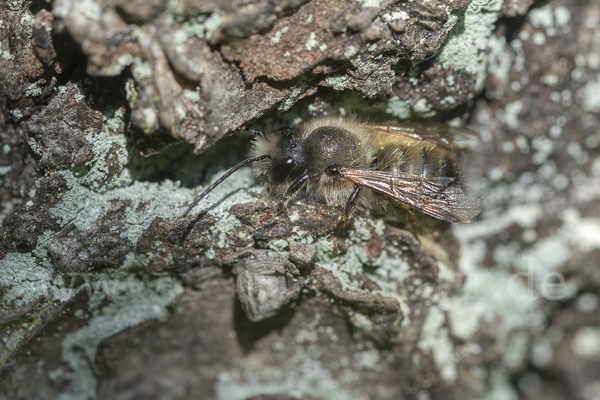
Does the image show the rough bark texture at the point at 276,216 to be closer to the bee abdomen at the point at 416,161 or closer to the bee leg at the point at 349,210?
the bee leg at the point at 349,210

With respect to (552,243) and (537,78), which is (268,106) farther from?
(552,243)

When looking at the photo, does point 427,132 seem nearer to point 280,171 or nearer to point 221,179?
point 280,171

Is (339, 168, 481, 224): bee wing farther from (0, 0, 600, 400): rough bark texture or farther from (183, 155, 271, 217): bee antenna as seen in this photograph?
(183, 155, 271, 217): bee antenna

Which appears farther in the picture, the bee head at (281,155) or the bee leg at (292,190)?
the bee head at (281,155)

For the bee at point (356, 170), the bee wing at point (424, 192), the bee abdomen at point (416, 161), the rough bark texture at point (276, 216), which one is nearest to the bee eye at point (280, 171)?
the bee at point (356, 170)

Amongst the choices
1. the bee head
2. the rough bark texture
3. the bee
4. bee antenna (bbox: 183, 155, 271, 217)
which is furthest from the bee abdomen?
bee antenna (bbox: 183, 155, 271, 217)

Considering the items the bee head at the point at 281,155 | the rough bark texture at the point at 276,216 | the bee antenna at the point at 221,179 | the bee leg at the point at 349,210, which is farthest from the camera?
the bee head at the point at 281,155
